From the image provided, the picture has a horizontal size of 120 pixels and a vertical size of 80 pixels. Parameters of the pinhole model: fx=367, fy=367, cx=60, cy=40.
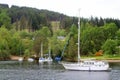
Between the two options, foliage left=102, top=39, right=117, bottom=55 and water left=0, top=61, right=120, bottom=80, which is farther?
foliage left=102, top=39, right=117, bottom=55

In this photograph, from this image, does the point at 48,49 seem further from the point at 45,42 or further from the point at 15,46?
the point at 15,46

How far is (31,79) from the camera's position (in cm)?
7250

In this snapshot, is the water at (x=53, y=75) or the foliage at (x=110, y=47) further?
the foliage at (x=110, y=47)

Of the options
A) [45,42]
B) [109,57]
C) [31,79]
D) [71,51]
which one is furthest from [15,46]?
[31,79]

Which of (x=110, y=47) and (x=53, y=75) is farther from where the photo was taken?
(x=110, y=47)

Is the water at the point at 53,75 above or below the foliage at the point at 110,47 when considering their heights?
below

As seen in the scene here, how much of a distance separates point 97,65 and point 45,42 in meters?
74.4

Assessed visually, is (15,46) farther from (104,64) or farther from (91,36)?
(104,64)

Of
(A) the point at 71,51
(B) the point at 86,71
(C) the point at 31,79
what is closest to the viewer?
(C) the point at 31,79

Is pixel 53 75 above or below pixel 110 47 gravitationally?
below

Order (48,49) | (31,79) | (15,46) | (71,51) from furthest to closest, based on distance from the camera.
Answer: (15,46) < (48,49) < (71,51) < (31,79)

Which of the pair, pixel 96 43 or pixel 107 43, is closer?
pixel 107 43

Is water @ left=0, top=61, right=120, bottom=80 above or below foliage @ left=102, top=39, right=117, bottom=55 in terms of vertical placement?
below

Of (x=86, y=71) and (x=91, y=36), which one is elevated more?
(x=91, y=36)
